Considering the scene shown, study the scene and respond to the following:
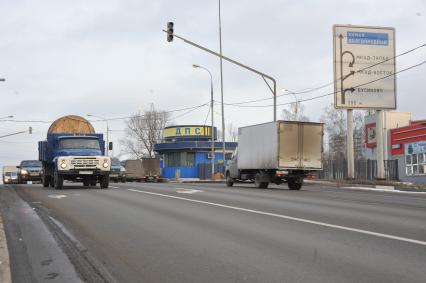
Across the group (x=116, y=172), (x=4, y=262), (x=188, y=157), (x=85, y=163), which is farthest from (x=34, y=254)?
(x=188, y=157)

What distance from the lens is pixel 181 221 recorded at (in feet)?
36.4

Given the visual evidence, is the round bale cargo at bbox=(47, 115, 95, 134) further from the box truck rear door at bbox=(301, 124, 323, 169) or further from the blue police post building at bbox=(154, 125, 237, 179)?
the blue police post building at bbox=(154, 125, 237, 179)

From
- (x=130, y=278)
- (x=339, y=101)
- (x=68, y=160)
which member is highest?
(x=339, y=101)

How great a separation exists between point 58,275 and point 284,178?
19.6 meters

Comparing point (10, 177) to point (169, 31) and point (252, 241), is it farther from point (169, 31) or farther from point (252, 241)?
point (252, 241)

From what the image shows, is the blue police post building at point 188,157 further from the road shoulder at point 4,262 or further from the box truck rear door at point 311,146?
the road shoulder at point 4,262

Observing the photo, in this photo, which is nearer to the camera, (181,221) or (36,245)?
(36,245)

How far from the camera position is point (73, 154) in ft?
75.5

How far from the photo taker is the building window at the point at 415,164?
39.7 m

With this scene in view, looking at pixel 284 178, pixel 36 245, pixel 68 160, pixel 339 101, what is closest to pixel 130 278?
pixel 36 245

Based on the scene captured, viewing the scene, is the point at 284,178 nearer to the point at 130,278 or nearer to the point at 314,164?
the point at 314,164

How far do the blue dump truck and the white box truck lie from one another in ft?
24.0

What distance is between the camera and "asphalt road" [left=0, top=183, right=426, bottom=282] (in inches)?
249

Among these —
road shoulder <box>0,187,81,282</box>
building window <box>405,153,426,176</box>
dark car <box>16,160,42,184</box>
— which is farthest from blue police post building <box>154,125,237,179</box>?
road shoulder <box>0,187,81,282</box>
